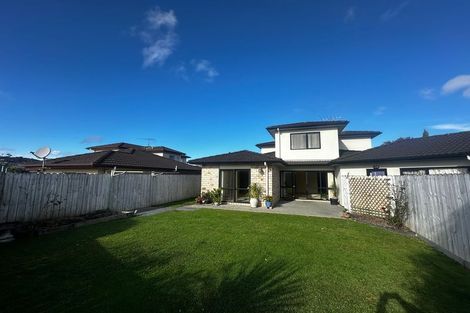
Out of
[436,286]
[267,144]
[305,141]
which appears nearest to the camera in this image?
[436,286]

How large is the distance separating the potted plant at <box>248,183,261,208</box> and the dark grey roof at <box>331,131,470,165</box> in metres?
6.26

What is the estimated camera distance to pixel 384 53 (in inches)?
466

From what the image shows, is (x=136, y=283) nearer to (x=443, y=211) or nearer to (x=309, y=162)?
(x=443, y=211)

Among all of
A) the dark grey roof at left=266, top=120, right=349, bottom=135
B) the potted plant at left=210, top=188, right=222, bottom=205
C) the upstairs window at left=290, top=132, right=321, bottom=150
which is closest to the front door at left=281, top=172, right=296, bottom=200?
the upstairs window at left=290, top=132, right=321, bottom=150

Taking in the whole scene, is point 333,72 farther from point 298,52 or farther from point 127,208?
point 127,208

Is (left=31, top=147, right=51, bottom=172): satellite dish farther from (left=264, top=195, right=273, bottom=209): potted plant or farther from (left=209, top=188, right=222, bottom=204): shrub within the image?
(left=264, top=195, right=273, bottom=209): potted plant

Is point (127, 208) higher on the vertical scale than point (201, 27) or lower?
lower

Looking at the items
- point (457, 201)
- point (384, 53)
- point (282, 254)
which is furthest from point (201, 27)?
point (457, 201)

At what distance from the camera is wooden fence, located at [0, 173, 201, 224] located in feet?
23.7

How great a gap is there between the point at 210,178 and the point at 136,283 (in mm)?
12302

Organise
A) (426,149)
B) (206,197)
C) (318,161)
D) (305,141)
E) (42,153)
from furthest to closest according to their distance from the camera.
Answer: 1. (305,141)
2. (318,161)
3. (206,197)
4. (426,149)
5. (42,153)

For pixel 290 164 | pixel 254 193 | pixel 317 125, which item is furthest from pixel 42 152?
pixel 317 125

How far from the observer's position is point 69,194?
8.97 meters

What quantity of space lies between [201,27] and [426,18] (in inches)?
446
